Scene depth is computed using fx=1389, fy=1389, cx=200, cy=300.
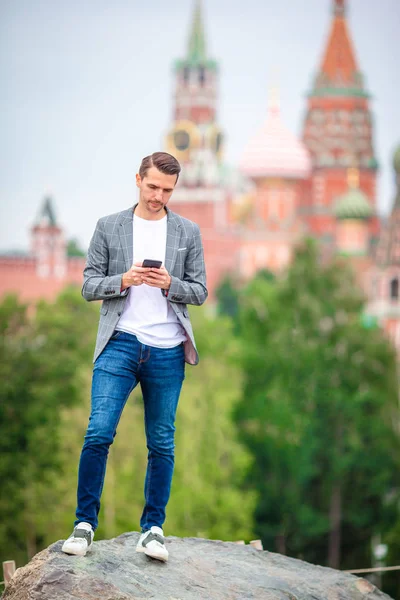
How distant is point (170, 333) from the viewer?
638 centimetres

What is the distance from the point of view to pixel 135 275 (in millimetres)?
6094

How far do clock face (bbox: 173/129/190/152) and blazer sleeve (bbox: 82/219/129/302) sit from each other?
67856 millimetres

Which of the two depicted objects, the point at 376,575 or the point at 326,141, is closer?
the point at 376,575

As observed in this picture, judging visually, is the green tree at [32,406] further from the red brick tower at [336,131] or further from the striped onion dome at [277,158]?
the red brick tower at [336,131]

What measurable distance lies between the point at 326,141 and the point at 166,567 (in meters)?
60.6

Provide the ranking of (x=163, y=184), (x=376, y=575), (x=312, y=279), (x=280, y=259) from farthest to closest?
(x=280, y=259) < (x=312, y=279) < (x=376, y=575) < (x=163, y=184)

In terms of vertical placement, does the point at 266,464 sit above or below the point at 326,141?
below

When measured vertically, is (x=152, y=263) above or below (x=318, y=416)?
above

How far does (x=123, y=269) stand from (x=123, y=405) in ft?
2.03

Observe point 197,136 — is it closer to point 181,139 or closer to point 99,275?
point 181,139

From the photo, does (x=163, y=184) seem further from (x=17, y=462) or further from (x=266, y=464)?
(x=266, y=464)

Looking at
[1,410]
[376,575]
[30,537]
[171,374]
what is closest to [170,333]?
[171,374]

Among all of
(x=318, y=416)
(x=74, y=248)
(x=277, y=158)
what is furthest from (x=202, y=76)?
(x=318, y=416)

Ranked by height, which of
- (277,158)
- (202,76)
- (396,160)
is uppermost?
(202,76)
